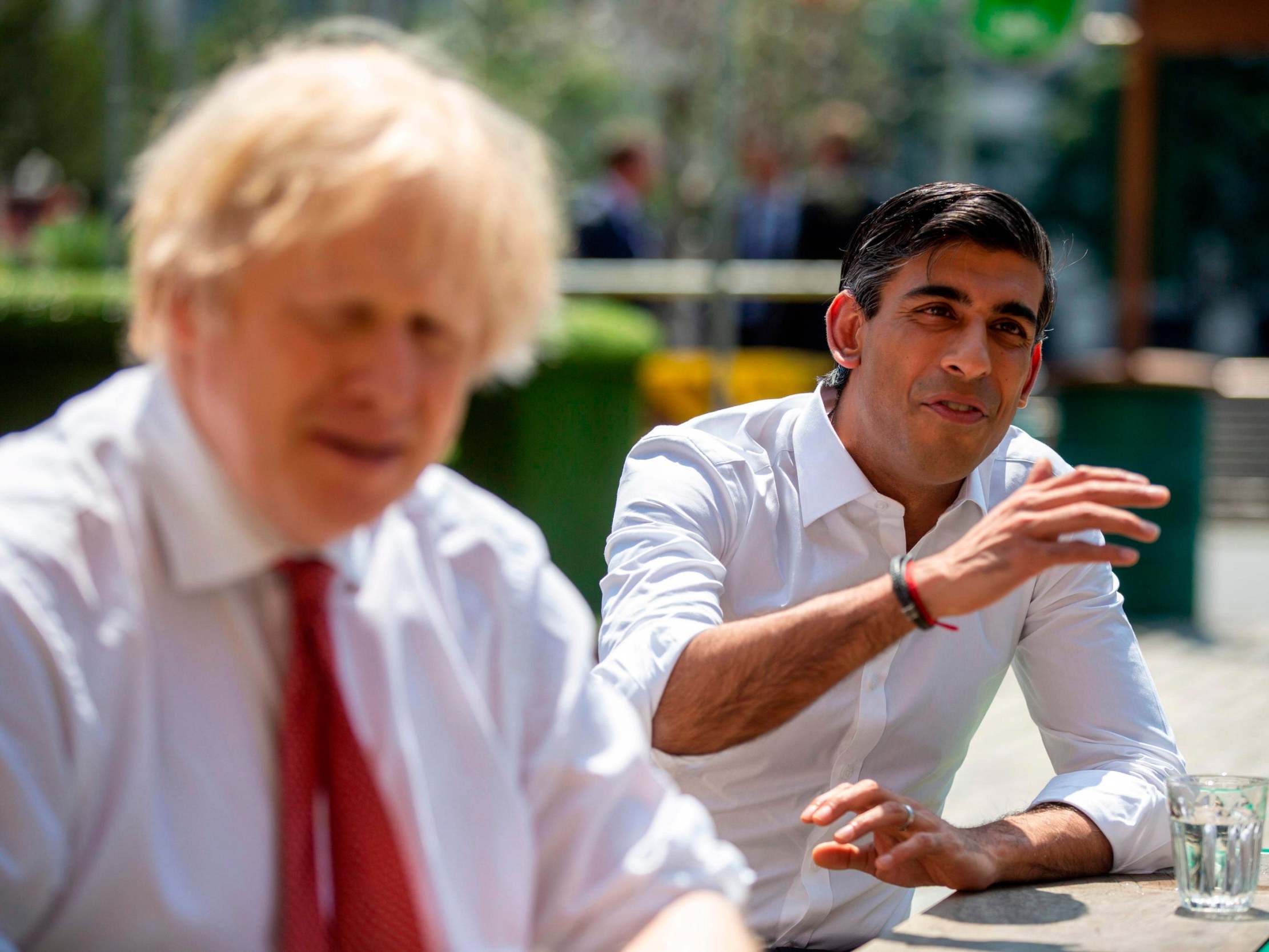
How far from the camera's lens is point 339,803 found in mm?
1362

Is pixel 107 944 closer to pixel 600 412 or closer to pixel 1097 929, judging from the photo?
pixel 1097 929

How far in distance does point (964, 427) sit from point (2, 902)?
5.73 ft

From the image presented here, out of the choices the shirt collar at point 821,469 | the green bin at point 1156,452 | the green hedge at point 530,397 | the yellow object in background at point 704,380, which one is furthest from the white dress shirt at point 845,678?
the yellow object in background at point 704,380

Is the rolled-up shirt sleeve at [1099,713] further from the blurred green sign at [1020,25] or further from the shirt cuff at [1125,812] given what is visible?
the blurred green sign at [1020,25]

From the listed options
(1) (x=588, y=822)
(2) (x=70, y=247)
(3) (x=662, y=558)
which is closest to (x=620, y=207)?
(2) (x=70, y=247)

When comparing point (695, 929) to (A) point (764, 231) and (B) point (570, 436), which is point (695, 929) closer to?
(B) point (570, 436)

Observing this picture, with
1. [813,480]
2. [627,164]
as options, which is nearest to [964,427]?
[813,480]

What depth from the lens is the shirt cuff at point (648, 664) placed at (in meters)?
2.32

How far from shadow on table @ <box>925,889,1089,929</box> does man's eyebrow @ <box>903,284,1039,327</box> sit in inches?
37.1

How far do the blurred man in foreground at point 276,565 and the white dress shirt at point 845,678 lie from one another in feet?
3.18

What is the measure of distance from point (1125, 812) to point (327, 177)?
60.0 inches

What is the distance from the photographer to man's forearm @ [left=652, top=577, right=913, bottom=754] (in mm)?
2178

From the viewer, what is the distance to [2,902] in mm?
1204

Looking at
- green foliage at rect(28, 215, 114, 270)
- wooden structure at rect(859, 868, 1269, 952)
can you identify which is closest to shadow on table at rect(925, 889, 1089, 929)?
wooden structure at rect(859, 868, 1269, 952)
